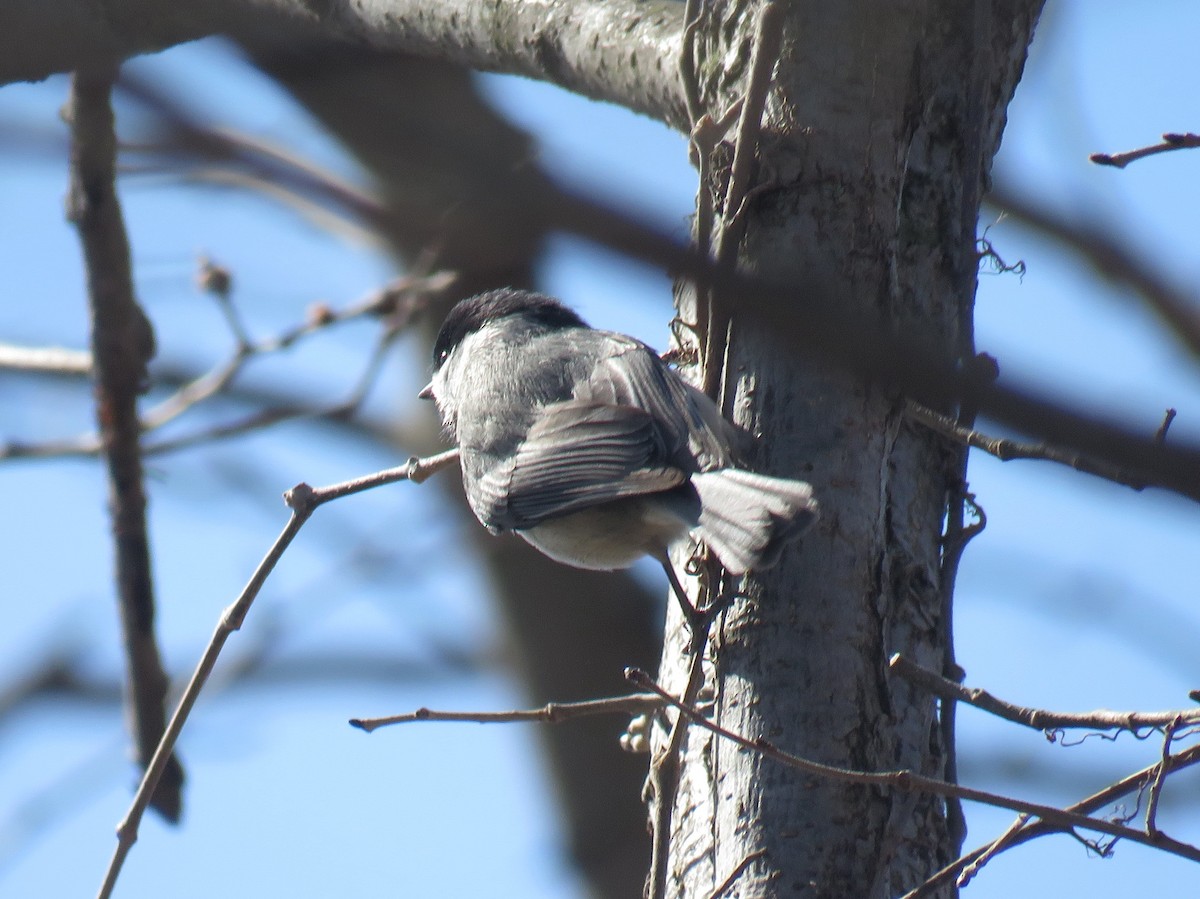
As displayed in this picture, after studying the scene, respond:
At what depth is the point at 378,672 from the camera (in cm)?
454

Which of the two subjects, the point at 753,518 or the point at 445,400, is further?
the point at 445,400

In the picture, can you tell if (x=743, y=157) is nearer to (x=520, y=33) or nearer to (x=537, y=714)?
(x=520, y=33)

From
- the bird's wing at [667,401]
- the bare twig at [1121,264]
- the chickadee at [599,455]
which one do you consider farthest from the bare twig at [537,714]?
the bare twig at [1121,264]

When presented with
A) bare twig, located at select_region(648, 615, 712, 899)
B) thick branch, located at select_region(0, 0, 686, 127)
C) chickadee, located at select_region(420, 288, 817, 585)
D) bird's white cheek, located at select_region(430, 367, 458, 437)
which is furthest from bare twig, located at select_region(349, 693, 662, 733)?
bird's white cheek, located at select_region(430, 367, 458, 437)

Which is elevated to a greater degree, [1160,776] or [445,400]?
[1160,776]

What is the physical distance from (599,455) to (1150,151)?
0.92 metres

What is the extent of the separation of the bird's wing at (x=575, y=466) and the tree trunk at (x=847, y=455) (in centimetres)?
18

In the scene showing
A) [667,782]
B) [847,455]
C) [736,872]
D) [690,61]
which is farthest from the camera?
[690,61]

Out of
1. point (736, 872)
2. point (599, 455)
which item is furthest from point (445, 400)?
point (736, 872)

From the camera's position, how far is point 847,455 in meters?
1.75

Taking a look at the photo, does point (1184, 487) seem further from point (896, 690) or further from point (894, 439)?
point (894, 439)

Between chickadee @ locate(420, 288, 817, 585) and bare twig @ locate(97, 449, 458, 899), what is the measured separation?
1.00 ft

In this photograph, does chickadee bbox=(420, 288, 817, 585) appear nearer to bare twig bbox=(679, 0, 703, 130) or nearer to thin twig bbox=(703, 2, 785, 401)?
thin twig bbox=(703, 2, 785, 401)

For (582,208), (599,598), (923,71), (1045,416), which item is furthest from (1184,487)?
(599,598)
